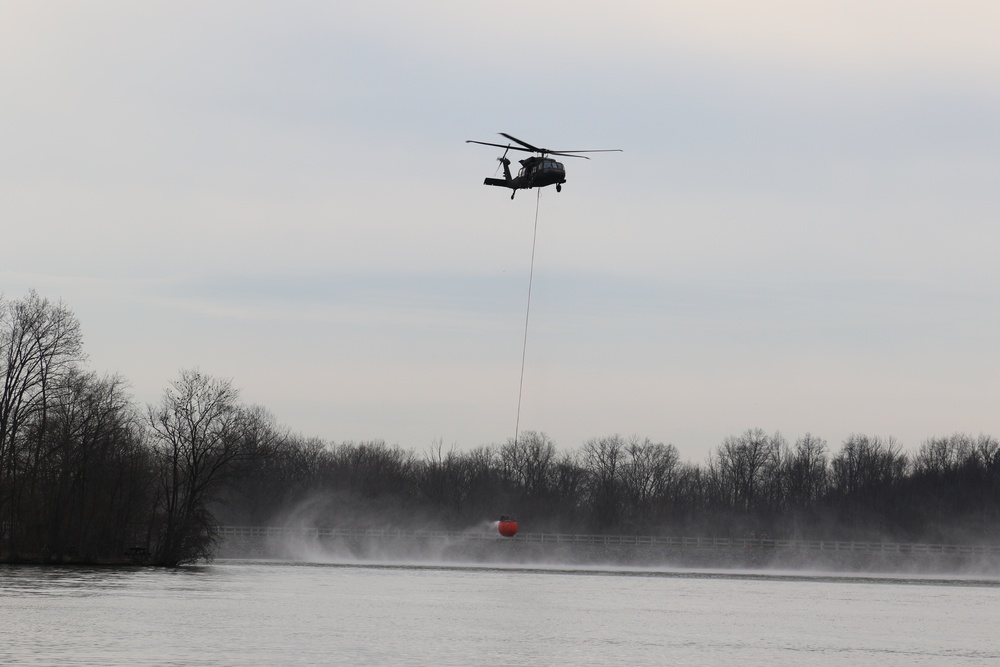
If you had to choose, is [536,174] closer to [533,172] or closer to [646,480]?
[533,172]

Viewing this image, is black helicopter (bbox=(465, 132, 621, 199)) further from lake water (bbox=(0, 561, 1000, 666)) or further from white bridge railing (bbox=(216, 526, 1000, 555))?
white bridge railing (bbox=(216, 526, 1000, 555))

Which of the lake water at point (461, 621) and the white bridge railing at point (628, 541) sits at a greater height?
the white bridge railing at point (628, 541)

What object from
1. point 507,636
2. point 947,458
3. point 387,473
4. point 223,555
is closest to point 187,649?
point 507,636


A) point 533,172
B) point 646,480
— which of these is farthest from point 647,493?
point 533,172

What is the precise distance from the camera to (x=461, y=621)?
5503 centimetres

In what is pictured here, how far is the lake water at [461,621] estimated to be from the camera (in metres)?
42.4

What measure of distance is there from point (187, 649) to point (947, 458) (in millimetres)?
157808

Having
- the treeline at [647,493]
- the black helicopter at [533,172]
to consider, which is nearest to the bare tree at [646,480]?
the treeline at [647,493]

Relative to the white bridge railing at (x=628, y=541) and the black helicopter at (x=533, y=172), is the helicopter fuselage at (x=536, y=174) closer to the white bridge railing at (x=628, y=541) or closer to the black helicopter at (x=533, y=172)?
the black helicopter at (x=533, y=172)

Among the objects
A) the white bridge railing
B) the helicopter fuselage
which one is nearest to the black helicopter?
the helicopter fuselage

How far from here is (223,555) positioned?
372 feet

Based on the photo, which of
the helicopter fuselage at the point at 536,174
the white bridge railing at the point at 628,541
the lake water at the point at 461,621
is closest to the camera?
the lake water at the point at 461,621

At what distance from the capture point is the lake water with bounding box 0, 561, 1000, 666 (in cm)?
4241

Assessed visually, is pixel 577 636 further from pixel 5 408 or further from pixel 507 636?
pixel 5 408
